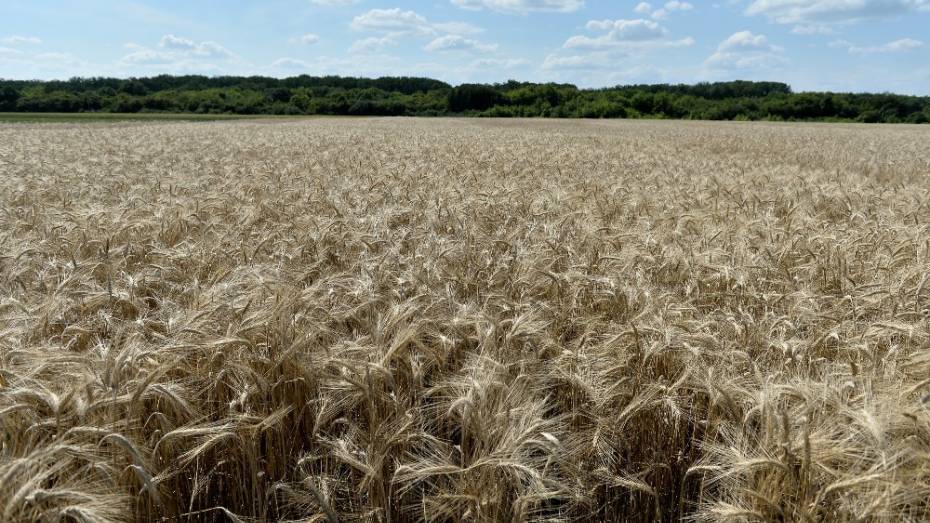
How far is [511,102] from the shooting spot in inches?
3839

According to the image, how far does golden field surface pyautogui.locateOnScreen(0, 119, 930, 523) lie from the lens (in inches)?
73.6

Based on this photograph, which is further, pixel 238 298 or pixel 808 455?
pixel 238 298

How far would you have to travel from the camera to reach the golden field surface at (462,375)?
1870 mm

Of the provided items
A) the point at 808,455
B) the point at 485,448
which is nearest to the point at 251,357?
the point at 485,448

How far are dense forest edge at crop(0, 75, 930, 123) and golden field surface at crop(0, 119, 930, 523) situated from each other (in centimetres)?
7836

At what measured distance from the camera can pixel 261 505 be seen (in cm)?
225

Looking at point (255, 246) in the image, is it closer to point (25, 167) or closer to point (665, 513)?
point (665, 513)

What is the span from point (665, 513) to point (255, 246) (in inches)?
136

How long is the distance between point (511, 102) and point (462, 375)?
98734 mm

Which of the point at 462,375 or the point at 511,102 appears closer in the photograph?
the point at 462,375

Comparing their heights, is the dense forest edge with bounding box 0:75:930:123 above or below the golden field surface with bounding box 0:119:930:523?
above

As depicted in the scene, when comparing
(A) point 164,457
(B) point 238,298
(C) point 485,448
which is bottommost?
(A) point 164,457

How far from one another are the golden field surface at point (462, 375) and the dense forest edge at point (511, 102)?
78.4 metres

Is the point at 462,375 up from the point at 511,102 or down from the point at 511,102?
down
